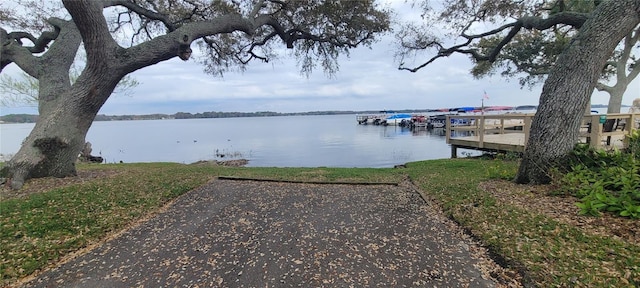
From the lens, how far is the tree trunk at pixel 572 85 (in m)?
4.95

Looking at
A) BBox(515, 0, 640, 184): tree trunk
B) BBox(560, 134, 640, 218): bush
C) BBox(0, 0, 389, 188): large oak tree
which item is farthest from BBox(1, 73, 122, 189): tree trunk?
BBox(560, 134, 640, 218): bush

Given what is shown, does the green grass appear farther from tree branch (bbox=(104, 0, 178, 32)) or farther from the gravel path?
tree branch (bbox=(104, 0, 178, 32))

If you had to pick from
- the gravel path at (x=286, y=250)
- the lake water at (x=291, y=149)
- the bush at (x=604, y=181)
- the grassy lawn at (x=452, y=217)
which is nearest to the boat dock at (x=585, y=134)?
the bush at (x=604, y=181)

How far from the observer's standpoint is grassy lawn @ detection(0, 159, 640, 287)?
2.72m

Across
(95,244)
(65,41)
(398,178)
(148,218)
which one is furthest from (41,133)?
(398,178)

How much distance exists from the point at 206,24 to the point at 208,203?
4539mm

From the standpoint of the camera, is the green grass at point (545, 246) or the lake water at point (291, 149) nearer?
the green grass at point (545, 246)

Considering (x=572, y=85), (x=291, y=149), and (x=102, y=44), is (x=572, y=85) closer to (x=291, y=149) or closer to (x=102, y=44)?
(x=102, y=44)

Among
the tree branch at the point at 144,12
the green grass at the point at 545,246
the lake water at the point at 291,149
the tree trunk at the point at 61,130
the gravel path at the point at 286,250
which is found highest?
the tree branch at the point at 144,12

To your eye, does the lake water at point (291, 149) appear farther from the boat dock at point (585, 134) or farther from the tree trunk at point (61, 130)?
the tree trunk at point (61, 130)

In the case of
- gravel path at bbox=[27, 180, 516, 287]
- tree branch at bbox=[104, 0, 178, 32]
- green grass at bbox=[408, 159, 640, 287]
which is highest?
tree branch at bbox=[104, 0, 178, 32]

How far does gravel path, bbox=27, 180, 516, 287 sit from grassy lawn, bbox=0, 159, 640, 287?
0.29 m

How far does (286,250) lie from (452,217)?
249cm

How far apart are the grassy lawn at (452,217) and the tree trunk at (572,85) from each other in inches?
43.7
